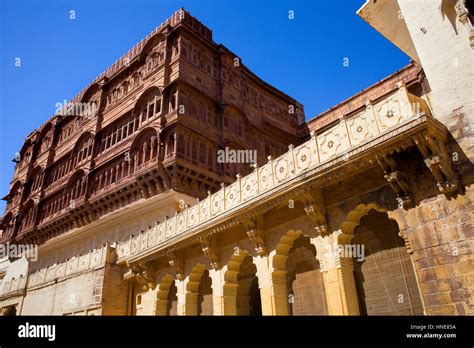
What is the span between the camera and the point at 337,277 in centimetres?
840

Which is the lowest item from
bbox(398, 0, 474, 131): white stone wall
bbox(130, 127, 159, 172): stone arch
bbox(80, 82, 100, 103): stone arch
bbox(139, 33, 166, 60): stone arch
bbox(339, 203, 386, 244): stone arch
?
bbox(339, 203, 386, 244): stone arch

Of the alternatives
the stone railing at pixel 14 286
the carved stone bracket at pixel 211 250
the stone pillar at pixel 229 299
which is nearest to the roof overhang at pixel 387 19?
the carved stone bracket at pixel 211 250

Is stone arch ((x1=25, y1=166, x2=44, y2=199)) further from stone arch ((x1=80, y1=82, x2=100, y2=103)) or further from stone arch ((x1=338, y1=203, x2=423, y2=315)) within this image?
stone arch ((x1=338, y1=203, x2=423, y2=315))

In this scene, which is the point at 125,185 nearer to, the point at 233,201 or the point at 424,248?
the point at 233,201

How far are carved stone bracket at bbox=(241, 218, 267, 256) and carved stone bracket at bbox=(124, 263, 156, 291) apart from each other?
5.70m

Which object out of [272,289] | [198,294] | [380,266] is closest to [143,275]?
[198,294]

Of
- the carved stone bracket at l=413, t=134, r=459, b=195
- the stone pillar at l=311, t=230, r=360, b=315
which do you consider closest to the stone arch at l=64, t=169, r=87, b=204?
the stone pillar at l=311, t=230, r=360, b=315

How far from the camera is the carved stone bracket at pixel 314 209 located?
8977 millimetres

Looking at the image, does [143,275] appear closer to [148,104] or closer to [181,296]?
[181,296]

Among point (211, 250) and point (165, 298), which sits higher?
point (211, 250)

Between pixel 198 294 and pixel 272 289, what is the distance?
14.6 ft

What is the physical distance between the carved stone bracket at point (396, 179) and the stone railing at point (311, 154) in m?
0.61

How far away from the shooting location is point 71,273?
52.3 ft

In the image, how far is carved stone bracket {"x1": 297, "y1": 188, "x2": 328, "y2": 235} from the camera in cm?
898
